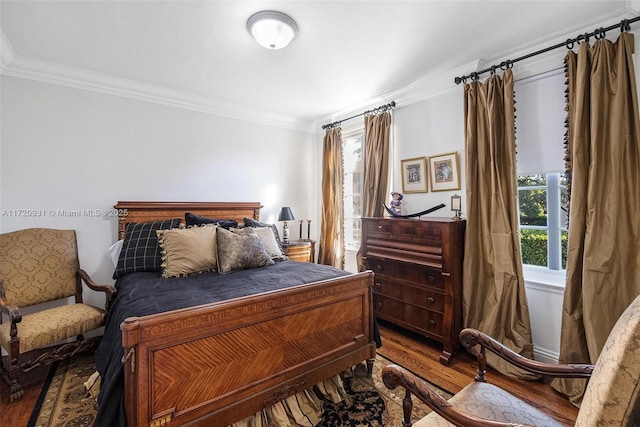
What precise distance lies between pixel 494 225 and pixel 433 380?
1331 millimetres

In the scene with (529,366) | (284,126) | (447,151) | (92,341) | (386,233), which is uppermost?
(284,126)

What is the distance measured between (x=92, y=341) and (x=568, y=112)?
408 cm

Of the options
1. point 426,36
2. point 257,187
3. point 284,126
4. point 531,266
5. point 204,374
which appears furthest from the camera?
point 284,126

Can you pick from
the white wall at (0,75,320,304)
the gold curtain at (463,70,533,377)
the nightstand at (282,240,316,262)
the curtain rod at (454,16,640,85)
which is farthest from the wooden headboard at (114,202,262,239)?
the curtain rod at (454,16,640,85)

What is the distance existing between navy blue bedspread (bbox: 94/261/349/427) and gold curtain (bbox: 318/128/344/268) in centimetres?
152

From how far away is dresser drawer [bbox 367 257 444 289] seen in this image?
8.56ft

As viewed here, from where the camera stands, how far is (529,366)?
3.85 ft

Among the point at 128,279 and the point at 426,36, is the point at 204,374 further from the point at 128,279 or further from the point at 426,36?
the point at 426,36

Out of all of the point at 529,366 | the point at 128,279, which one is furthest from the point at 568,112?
the point at 128,279

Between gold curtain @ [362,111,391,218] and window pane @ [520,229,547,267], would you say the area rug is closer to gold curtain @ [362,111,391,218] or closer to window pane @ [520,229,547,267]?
window pane @ [520,229,547,267]

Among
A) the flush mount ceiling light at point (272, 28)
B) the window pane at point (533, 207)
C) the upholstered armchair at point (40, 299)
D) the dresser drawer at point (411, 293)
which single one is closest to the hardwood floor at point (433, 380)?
the upholstered armchair at point (40, 299)

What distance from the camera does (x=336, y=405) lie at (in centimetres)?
194

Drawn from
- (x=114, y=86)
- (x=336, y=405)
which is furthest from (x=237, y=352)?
(x=114, y=86)

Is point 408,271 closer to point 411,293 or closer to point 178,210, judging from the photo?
point 411,293
